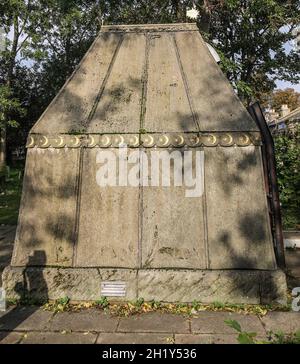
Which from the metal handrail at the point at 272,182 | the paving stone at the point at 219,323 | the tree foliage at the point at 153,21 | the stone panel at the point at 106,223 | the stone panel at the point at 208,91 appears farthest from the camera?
the tree foliage at the point at 153,21

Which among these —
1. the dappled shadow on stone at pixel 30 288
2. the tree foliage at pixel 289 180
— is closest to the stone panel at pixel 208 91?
the dappled shadow on stone at pixel 30 288

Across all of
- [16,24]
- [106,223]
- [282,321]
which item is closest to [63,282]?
[106,223]

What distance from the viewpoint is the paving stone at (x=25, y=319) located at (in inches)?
156

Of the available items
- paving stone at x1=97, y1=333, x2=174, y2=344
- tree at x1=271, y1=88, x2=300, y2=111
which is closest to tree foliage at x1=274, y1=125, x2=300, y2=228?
paving stone at x1=97, y1=333, x2=174, y2=344

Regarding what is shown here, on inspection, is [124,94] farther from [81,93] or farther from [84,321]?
[84,321]

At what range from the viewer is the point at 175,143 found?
15.6ft

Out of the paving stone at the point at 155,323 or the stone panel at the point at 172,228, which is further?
the stone panel at the point at 172,228

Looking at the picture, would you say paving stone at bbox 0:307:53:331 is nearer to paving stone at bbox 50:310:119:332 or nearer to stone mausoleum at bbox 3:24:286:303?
paving stone at bbox 50:310:119:332

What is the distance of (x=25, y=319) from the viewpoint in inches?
164

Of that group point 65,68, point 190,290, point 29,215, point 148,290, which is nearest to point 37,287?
point 29,215

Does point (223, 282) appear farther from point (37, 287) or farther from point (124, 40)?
point (124, 40)

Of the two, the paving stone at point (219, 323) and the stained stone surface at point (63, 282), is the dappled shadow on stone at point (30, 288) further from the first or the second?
the paving stone at point (219, 323)

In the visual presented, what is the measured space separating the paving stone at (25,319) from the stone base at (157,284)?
0.25 meters
